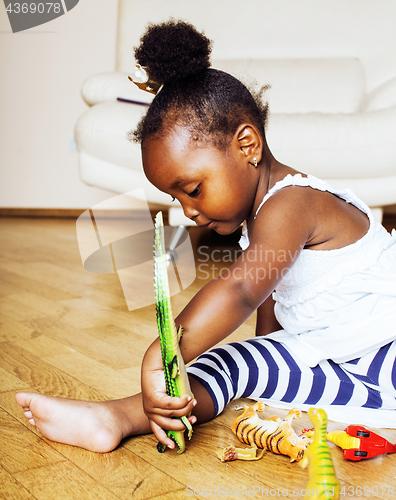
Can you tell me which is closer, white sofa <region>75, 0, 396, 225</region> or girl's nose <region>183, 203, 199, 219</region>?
girl's nose <region>183, 203, 199, 219</region>

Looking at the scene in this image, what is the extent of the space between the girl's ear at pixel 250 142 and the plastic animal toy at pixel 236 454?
0.36 meters

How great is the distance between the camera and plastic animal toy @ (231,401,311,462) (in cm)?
57

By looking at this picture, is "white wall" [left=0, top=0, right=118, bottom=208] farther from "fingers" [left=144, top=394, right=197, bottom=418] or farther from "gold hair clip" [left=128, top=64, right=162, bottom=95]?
"fingers" [left=144, top=394, right=197, bottom=418]

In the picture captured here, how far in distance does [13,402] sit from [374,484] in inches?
18.6

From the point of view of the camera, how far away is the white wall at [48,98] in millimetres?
2818

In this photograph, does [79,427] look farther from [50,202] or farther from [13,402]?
[50,202]

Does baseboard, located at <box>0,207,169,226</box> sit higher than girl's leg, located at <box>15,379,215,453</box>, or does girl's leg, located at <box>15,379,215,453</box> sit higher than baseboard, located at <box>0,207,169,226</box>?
girl's leg, located at <box>15,379,215,453</box>

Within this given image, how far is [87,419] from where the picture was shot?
1.97ft

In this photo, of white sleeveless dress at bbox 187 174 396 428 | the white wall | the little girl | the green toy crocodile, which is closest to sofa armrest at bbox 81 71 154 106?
the white wall

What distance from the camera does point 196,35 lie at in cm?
70

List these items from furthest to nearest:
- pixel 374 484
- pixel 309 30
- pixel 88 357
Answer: pixel 309 30, pixel 88 357, pixel 374 484

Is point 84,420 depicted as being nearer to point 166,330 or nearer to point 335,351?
point 166,330

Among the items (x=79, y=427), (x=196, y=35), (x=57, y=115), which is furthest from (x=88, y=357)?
(x=57, y=115)

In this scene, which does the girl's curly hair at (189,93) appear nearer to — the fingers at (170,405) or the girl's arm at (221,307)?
the girl's arm at (221,307)
